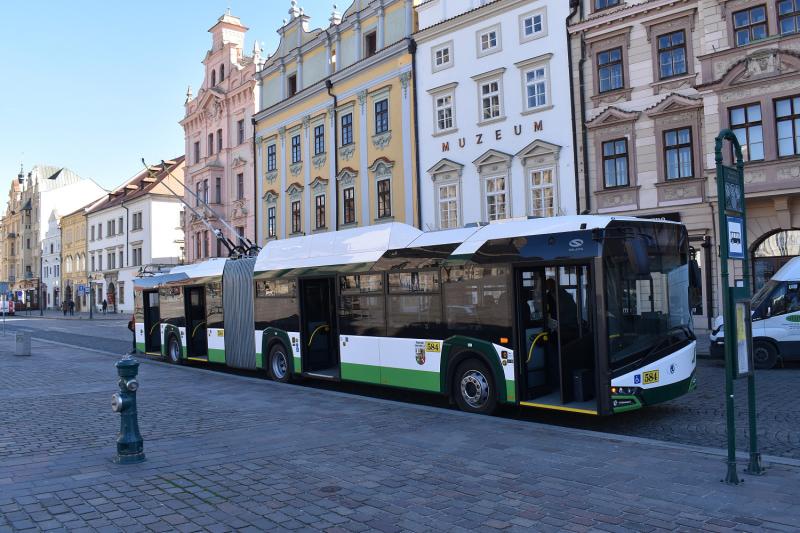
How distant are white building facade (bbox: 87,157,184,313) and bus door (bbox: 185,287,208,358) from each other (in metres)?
36.8

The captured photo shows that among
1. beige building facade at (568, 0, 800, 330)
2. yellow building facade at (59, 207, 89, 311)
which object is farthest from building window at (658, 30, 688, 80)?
yellow building facade at (59, 207, 89, 311)

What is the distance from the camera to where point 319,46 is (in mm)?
35719

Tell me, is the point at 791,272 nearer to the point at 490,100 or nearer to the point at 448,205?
the point at 490,100

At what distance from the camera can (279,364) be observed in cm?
1488

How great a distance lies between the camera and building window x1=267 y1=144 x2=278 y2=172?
39.2m

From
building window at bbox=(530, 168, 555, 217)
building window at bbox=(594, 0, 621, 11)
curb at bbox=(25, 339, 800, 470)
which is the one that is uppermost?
building window at bbox=(594, 0, 621, 11)

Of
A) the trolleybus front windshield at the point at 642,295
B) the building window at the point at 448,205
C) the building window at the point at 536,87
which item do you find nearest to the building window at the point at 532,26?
the building window at the point at 536,87

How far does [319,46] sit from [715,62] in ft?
69.0

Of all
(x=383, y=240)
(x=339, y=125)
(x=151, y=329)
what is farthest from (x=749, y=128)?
(x=151, y=329)

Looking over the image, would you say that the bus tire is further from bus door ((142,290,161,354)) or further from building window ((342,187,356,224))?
building window ((342,187,356,224))

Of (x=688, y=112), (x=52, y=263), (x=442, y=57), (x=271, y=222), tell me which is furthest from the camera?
(x=52, y=263)

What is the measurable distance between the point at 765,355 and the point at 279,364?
1095 cm

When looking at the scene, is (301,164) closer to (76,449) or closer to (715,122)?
(715,122)

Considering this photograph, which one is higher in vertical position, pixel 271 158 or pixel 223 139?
pixel 223 139
